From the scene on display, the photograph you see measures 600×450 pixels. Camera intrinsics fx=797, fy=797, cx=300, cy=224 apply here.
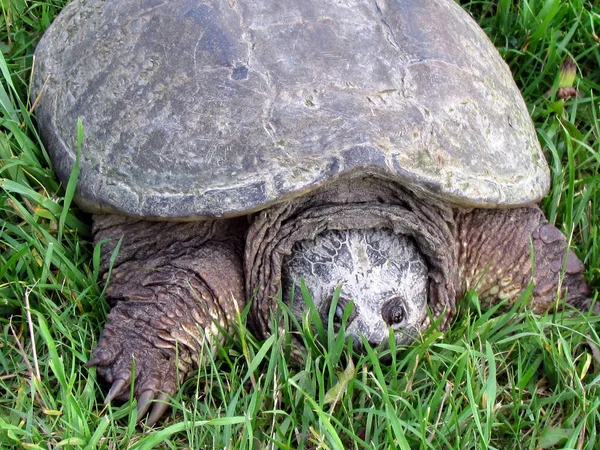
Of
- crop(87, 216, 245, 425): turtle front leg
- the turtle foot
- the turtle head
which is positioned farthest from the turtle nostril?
the turtle foot

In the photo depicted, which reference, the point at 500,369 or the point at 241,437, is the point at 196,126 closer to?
the point at 241,437

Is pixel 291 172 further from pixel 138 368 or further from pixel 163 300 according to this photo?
pixel 138 368

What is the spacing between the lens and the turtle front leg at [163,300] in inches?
97.2

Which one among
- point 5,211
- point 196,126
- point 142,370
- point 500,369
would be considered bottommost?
point 500,369

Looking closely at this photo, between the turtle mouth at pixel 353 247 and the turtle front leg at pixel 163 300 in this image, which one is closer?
the turtle front leg at pixel 163 300

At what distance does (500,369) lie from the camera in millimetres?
2639

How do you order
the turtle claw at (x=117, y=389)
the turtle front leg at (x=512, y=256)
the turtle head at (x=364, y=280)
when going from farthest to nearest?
the turtle front leg at (x=512, y=256) < the turtle head at (x=364, y=280) < the turtle claw at (x=117, y=389)

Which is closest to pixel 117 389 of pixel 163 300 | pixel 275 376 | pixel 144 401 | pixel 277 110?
pixel 144 401

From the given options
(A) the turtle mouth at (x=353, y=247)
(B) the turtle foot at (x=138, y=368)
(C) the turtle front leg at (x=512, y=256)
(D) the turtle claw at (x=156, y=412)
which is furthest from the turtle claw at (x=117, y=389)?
(C) the turtle front leg at (x=512, y=256)

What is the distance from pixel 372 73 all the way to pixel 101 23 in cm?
107

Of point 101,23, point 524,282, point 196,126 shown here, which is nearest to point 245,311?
point 196,126

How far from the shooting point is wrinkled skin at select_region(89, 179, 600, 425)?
2533 mm

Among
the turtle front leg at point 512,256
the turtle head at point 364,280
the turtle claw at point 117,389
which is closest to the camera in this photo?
the turtle claw at point 117,389

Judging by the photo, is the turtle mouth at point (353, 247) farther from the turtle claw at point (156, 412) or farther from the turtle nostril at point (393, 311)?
the turtle claw at point (156, 412)
